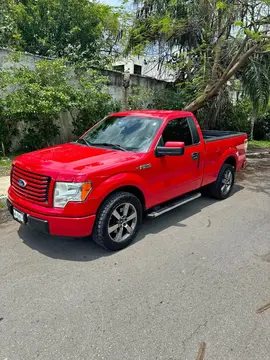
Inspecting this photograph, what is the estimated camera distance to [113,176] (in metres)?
3.47

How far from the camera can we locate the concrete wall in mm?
7586

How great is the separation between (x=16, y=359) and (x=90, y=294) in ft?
2.87

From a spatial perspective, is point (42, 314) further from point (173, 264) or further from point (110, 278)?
point (173, 264)

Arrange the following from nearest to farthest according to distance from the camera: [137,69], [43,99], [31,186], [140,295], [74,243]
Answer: [140,295]
[31,186]
[74,243]
[43,99]
[137,69]

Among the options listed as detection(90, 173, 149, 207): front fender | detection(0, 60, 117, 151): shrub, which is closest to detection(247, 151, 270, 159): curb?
detection(0, 60, 117, 151): shrub

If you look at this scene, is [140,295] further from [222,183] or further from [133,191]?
[222,183]

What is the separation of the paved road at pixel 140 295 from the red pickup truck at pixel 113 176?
41 cm

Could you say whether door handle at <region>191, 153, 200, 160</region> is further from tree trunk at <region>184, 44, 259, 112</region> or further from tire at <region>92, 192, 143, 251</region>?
tree trunk at <region>184, 44, 259, 112</region>

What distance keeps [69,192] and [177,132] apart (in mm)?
2216

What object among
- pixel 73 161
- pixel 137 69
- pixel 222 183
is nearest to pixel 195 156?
pixel 222 183

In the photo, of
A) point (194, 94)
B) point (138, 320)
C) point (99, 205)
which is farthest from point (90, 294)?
point (194, 94)

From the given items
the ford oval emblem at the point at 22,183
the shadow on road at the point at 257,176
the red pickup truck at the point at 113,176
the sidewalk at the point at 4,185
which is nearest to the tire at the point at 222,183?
the red pickup truck at the point at 113,176

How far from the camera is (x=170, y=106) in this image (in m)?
11.3

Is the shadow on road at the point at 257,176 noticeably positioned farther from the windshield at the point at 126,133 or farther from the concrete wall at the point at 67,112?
the concrete wall at the point at 67,112
